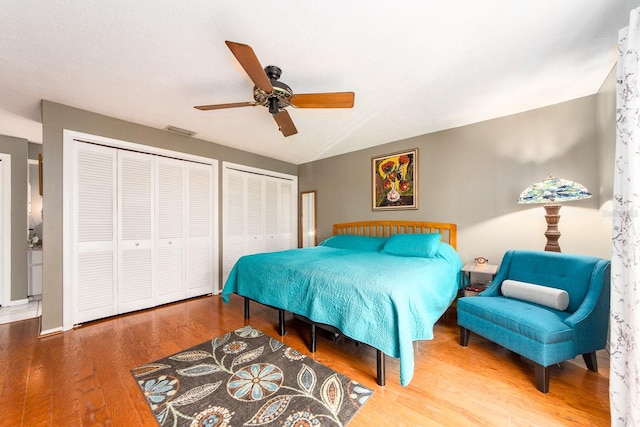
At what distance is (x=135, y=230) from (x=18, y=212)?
6.38ft

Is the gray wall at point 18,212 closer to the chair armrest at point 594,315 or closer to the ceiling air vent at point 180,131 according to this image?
the ceiling air vent at point 180,131

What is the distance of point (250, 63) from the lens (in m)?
1.55

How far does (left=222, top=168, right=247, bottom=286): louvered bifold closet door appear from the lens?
4.20 m

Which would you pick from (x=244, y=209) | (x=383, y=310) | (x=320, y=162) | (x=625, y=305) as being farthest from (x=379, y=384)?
(x=320, y=162)

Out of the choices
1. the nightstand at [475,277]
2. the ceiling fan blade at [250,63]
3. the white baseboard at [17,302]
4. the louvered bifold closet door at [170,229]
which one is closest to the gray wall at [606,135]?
the nightstand at [475,277]

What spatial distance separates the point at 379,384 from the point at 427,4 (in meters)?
2.52

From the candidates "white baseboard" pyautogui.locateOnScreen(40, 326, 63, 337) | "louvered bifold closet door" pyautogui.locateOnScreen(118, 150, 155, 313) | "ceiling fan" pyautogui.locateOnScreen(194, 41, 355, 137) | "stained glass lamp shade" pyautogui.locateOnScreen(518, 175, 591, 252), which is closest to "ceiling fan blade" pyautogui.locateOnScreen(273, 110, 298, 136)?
"ceiling fan" pyautogui.locateOnScreen(194, 41, 355, 137)

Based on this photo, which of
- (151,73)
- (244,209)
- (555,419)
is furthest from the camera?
(244,209)

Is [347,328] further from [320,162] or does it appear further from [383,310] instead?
[320,162]

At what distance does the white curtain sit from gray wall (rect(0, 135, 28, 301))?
6302 mm

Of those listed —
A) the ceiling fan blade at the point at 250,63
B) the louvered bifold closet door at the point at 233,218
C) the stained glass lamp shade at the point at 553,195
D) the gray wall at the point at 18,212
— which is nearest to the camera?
the ceiling fan blade at the point at 250,63

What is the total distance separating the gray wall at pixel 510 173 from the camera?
2.56m

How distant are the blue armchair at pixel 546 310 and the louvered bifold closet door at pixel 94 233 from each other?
3978 mm

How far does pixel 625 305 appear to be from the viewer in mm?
1293
